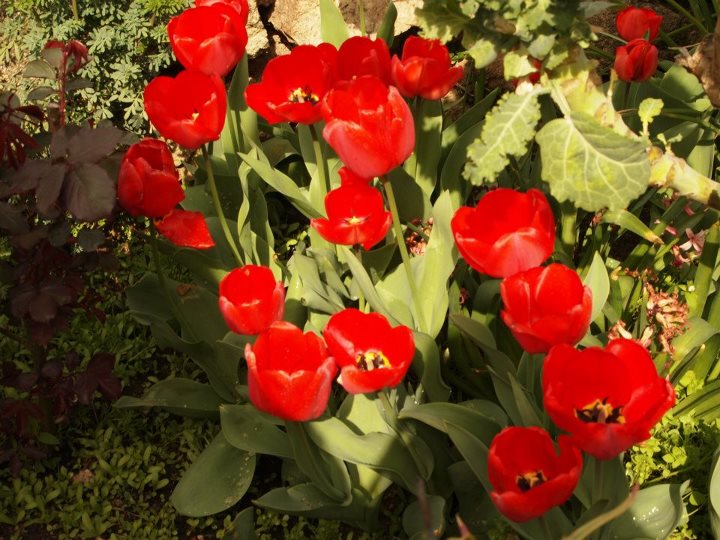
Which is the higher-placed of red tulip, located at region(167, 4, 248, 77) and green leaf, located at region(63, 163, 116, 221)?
red tulip, located at region(167, 4, 248, 77)

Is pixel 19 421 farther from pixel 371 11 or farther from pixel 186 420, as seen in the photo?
pixel 371 11

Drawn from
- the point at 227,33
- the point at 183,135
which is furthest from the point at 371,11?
the point at 183,135

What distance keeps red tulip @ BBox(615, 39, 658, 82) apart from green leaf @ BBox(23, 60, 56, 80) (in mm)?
1523

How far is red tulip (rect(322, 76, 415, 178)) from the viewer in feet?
5.58

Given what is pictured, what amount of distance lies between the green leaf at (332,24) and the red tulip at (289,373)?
4.48 feet

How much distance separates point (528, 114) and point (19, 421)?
150 centimetres

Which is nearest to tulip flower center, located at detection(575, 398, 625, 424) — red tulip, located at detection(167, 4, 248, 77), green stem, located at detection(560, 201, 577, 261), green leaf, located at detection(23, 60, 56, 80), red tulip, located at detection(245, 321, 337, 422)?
red tulip, located at detection(245, 321, 337, 422)

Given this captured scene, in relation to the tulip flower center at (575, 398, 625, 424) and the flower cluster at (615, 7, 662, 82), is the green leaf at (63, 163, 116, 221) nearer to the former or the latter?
the tulip flower center at (575, 398, 625, 424)

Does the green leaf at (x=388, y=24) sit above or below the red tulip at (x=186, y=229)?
above

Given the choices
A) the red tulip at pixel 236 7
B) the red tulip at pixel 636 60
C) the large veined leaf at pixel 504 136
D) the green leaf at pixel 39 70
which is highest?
the large veined leaf at pixel 504 136

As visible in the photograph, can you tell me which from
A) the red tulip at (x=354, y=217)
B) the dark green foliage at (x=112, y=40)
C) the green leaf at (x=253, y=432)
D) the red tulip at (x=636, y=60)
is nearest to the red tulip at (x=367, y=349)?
the red tulip at (x=354, y=217)

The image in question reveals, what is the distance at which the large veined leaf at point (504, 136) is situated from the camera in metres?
1.64

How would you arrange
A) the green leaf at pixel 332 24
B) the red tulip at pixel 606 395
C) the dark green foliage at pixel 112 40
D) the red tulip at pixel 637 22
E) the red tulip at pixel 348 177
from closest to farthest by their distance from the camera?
1. the red tulip at pixel 606 395
2. the red tulip at pixel 348 177
3. the red tulip at pixel 637 22
4. the green leaf at pixel 332 24
5. the dark green foliage at pixel 112 40

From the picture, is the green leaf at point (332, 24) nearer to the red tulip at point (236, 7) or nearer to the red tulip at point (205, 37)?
the red tulip at point (236, 7)
